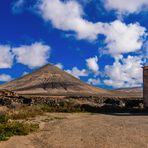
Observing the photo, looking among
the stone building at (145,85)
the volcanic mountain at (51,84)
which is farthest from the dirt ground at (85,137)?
the volcanic mountain at (51,84)

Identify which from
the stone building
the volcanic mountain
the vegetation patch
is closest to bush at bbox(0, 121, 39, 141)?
the vegetation patch

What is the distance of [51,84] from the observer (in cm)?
12362

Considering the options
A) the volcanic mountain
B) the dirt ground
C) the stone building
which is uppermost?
the volcanic mountain

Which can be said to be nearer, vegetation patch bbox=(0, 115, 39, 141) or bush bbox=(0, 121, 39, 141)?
vegetation patch bbox=(0, 115, 39, 141)

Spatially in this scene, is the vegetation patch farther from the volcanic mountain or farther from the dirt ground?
the volcanic mountain

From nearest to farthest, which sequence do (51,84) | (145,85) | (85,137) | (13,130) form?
(85,137) < (13,130) < (145,85) < (51,84)

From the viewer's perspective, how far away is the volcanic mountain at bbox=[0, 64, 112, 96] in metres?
116

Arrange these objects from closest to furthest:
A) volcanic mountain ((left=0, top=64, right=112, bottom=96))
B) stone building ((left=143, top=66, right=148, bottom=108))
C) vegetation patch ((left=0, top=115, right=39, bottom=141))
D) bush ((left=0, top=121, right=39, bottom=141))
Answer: vegetation patch ((left=0, top=115, right=39, bottom=141)), bush ((left=0, top=121, right=39, bottom=141)), stone building ((left=143, top=66, right=148, bottom=108)), volcanic mountain ((left=0, top=64, right=112, bottom=96))

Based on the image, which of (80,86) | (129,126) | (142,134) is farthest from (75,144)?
(80,86)

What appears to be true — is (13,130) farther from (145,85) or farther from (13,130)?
(145,85)

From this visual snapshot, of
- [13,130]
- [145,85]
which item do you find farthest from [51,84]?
[13,130]

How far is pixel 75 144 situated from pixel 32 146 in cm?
164

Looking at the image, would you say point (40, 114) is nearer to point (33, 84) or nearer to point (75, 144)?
point (75, 144)

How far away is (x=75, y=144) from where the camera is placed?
628 inches
